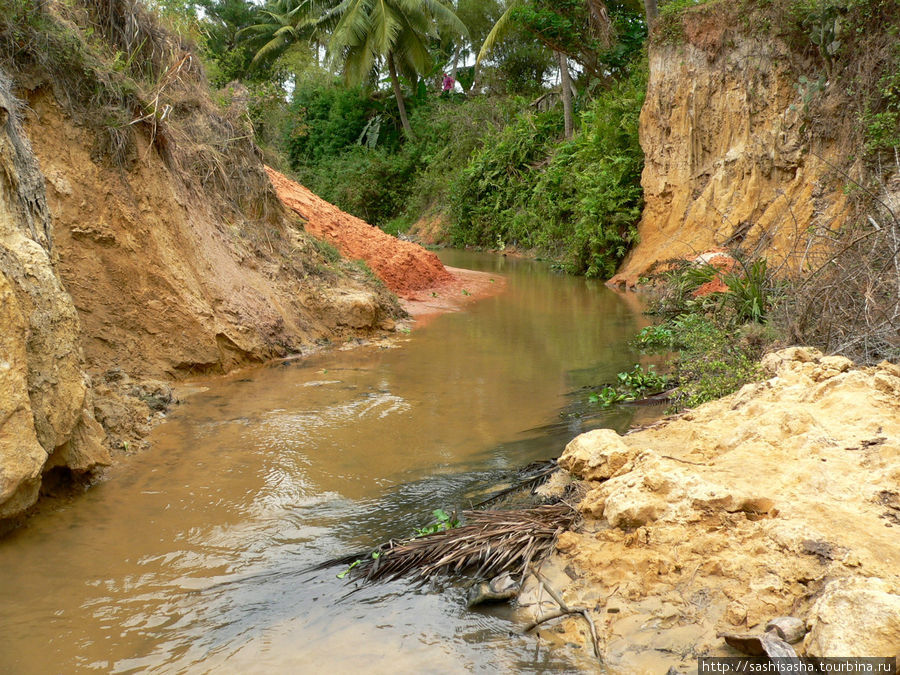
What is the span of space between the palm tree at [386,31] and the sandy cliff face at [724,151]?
48.3 feet

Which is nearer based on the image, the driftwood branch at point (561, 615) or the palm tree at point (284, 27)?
the driftwood branch at point (561, 615)

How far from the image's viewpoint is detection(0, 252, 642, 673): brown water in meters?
2.79

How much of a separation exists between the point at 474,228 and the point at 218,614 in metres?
22.7

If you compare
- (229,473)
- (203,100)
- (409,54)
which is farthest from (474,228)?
(229,473)

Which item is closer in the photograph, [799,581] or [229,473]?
[799,581]

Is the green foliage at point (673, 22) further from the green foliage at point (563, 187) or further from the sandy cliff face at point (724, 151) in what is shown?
the green foliage at point (563, 187)

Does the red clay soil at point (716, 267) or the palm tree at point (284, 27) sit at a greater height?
the palm tree at point (284, 27)

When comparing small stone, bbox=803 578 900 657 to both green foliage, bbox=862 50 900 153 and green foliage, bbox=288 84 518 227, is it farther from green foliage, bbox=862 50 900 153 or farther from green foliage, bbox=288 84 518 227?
green foliage, bbox=288 84 518 227

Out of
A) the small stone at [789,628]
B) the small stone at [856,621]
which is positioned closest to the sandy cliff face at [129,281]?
the small stone at [789,628]

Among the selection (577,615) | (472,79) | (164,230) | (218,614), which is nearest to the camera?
(577,615)

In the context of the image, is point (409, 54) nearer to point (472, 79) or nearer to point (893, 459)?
point (472, 79)

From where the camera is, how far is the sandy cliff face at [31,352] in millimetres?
3641

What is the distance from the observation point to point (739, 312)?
745 centimetres

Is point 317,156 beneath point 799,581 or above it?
above
